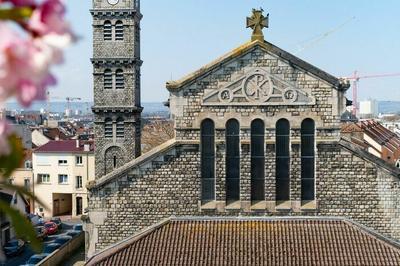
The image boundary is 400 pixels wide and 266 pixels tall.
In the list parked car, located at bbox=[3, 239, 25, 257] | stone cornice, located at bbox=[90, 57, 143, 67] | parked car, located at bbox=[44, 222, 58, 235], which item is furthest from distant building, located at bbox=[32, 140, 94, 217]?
stone cornice, located at bbox=[90, 57, 143, 67]

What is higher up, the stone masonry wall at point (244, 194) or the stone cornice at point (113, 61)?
the stone cornice at point (113, 61)

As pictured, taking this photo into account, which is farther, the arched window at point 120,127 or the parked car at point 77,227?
the parked car at point 77,227

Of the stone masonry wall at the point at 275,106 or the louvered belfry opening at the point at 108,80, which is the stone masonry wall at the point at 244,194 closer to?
the stone masonry wall at the point at 275,106

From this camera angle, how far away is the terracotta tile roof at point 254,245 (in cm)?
1435

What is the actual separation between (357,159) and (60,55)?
15.1 metres

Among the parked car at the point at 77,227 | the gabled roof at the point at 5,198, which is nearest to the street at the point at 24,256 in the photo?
the parked car at the point at 77,227

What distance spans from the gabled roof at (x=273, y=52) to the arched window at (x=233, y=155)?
1.63 meters

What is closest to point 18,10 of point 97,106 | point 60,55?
point 60,55

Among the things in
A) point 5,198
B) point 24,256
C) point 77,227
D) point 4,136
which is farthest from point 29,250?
point 4,136

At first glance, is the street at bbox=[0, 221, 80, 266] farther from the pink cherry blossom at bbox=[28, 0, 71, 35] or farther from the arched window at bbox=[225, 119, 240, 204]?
the pink cherry blossom at bbox=[28, 0, 71, 35]

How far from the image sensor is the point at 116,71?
85.0 ft

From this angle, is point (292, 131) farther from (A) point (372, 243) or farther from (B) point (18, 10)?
(B) point (18, 10)

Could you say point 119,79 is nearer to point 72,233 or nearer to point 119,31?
point 119,31

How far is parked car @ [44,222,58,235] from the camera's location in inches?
1650
